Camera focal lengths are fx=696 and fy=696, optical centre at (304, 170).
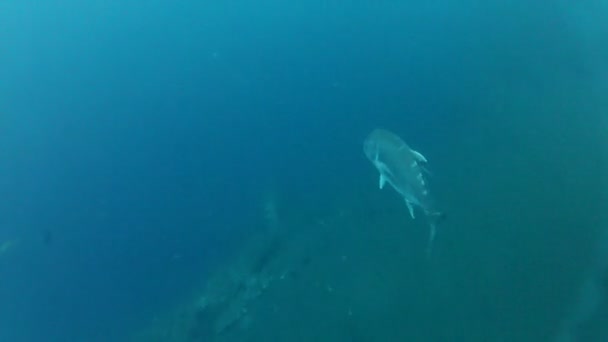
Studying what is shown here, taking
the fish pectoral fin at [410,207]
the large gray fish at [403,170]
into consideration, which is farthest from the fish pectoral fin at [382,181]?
the fish pectoral fin at [410,207]

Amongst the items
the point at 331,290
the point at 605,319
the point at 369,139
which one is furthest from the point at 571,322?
the point at 369,139

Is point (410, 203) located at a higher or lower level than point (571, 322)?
higher

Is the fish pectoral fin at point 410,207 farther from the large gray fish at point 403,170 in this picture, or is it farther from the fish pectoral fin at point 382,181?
the fish pectoral fin at point 382,181

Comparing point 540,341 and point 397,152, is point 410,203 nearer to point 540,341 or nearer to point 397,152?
point 397,152

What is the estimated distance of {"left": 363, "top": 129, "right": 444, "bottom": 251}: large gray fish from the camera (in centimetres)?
394

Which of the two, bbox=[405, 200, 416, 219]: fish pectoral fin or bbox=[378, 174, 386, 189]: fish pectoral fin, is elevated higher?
bbox=[378, 174, 386, 189]: fish pectoral fin

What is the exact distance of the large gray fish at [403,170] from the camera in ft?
12.9

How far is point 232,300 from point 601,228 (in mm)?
2123

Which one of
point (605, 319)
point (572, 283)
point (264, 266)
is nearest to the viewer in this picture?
point (605, 319)

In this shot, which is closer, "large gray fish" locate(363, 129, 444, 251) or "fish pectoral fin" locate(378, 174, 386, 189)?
"large gray fish" locate(363, 129, 444, 251)

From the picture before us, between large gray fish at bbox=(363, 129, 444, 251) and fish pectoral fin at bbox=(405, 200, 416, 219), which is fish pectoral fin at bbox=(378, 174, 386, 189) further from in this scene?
fish pectoral fin at bbox=(405, 200, 416, 219)

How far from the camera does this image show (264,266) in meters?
4.25

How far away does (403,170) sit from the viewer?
3.98 m

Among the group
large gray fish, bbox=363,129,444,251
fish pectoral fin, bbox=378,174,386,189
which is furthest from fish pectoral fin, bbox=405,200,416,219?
fish pectoral fin, bbox=378,174,386,189
